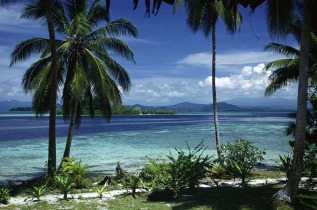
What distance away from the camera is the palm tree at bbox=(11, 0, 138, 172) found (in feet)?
35.0

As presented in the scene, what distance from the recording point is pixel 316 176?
27.3ft

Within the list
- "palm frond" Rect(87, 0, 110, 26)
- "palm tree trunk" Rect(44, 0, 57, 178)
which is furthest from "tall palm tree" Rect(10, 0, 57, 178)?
"palm frond" Rect(87, 0, 110, 26)

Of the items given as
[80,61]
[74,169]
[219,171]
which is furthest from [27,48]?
[219,171]

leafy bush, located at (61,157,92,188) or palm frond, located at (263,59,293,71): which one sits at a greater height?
palm frond, located at (263,59,293,71)

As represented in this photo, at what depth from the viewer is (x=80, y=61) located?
11.4 meters

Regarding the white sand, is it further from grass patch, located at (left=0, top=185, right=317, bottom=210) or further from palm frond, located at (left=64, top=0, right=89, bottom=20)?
palm frond, located at (left=64, top=0, right=89, bottom=20)

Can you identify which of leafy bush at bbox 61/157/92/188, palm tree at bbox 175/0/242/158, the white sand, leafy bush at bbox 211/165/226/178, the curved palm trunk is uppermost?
palm tree at bbox 175/0/242/158

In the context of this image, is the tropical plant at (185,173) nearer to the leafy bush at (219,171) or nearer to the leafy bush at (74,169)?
the leafy bush at (219,171)

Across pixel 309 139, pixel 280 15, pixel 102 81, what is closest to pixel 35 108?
pixel 102 81

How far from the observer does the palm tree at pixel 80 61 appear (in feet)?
35.0

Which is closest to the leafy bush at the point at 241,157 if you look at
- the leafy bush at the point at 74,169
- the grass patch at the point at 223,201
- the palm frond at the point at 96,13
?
the grass patch at the point at 223,201

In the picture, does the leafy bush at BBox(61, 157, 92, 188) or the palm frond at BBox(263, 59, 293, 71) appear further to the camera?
the palm frond at BBox(263, 59, 293, 71)

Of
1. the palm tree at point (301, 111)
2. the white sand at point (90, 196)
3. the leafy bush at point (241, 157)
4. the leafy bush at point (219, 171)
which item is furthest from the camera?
the leafy bush at point (219, 171)

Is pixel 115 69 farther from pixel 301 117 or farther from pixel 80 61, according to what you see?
pixel 301 117
